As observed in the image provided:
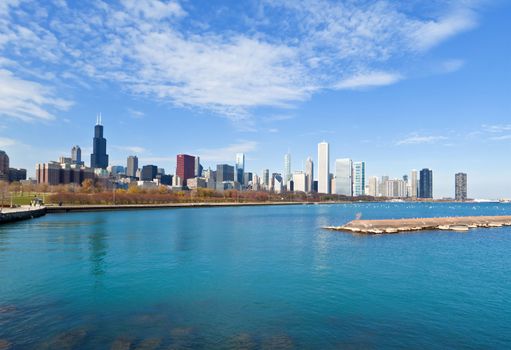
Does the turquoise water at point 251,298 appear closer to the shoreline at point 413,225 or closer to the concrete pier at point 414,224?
the shoreline at point 413,225

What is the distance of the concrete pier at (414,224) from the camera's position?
78875mm

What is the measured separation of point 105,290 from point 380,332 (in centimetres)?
2091

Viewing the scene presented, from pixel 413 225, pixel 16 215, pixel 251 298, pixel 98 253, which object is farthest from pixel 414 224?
Result: pixel 16 215

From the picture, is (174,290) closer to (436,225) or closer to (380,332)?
(380,332)

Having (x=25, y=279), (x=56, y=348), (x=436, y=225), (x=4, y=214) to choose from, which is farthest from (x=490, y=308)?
(x=4, y=214)

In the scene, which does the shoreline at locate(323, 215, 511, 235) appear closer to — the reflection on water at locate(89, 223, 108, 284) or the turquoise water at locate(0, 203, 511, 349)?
the turquoise water at locate(0, 203, 511, 349)

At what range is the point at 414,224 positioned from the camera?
88938mm

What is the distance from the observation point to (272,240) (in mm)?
63094

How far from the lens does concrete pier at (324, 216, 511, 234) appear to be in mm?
78875

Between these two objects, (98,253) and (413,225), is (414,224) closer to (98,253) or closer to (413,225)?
(413,225)

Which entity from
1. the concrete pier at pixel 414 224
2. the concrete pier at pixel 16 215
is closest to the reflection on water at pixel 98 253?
the concrete pier at pixel 16 215

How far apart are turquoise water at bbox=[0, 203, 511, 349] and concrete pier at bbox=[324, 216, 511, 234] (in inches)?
1066

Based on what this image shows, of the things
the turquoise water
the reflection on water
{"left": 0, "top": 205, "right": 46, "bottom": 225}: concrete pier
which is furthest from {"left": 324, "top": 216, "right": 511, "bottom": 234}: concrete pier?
{"left": 0, "top": 205, "right": 46, "bottom": 225}: concrete pier

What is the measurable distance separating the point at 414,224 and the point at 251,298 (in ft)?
240
